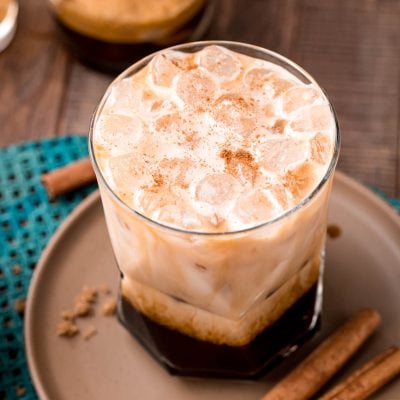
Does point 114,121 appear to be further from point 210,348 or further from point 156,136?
point 210,348

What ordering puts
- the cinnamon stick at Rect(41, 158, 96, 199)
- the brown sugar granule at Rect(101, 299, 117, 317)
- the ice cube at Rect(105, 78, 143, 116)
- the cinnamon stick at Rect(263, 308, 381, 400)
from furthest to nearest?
1. the cinnamon stick at Rect(41, 158, 96, 199)
2. the brown sugar granule at Rect(101, 299, 117, 317)
3. the cinnamon stick at Rect(263, 308, 381, 400)
4. the ice cube at Rect(105, 78, 143, 116)

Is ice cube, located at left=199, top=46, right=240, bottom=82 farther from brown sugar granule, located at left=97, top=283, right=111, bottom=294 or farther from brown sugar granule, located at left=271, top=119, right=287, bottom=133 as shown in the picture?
brown sugar granule, located at left=97, top=283, right=111, bottom=294

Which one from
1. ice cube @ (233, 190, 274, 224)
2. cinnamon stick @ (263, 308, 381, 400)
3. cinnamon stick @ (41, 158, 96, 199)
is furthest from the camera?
cinnamon stick @ (41, 158, 96, 199)

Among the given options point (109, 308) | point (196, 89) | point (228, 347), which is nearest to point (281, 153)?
point (196, 89)

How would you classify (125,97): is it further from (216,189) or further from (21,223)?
(21,223)

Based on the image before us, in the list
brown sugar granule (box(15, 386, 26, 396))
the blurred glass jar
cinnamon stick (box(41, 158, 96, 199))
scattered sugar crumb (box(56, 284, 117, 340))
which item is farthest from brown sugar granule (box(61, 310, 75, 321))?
the blurred glass jar

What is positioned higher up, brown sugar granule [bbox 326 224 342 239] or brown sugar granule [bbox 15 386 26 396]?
brown sugar granule [bbox 326 224 342 239]

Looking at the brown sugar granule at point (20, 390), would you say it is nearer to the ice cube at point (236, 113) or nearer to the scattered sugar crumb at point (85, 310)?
the scattered sugar crumb at point (85, 310)
